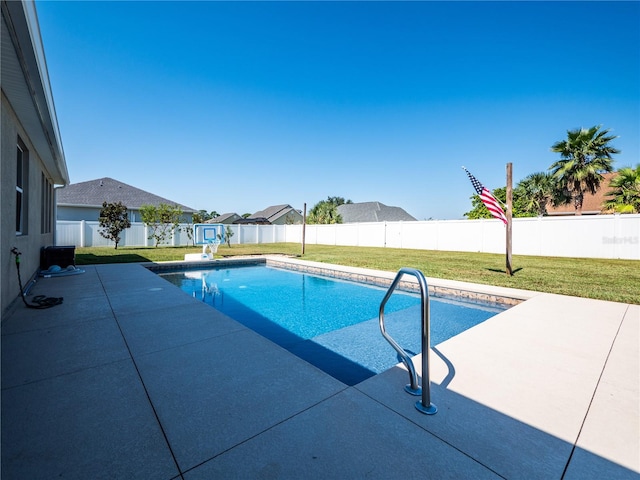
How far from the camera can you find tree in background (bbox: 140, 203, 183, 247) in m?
16.2

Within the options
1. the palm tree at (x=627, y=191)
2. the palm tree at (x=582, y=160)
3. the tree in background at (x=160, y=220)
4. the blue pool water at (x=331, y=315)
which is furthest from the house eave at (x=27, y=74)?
the palm tree at (x=582, y=160)

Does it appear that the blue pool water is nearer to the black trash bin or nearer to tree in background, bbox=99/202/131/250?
the black trash bin

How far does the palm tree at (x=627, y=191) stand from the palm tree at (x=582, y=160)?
1.58 metres

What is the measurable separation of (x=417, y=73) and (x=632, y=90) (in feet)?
33.7

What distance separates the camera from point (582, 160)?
1540 cm

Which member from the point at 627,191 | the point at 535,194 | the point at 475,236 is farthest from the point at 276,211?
the point at 627,191

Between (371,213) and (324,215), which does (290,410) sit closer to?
(324,215)

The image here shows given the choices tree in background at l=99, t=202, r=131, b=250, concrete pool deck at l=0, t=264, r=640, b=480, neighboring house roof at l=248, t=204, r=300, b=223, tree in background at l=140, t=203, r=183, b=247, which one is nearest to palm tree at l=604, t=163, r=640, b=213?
concrete pool deck at l=0, t=264, r=640, b=480

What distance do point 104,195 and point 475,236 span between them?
25.1 m

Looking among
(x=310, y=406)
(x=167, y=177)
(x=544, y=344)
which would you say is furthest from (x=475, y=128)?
(x=167, y=177)

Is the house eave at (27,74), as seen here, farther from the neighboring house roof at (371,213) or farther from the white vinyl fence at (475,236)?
the neighboring house roof at (371,213)

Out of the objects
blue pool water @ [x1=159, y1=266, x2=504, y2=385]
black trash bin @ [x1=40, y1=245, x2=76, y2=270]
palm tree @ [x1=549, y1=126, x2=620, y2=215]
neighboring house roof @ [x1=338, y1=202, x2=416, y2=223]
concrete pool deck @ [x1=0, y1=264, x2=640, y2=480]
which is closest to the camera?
concrete pool deck @ [x1=0, y1=264, x2=640, y2=480]

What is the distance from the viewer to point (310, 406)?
1896 millimetres

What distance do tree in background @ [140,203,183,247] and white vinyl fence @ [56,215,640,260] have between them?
1.97 ft
